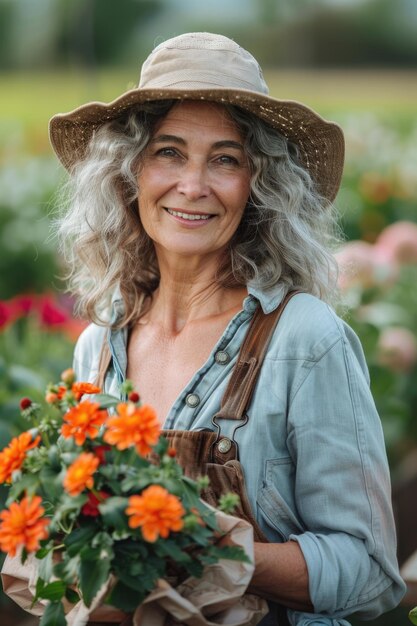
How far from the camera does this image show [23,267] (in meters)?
8.13

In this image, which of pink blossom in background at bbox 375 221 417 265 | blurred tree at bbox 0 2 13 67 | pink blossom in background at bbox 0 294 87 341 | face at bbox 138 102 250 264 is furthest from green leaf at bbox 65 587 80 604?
blurred tree at bbox 0 2 13 67

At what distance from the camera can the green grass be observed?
2028 cm

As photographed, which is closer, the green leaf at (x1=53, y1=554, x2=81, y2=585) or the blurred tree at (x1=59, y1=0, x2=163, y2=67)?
the green leaf at (x1=53, y1=554, x2=81, y2=585)

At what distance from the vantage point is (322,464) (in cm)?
235

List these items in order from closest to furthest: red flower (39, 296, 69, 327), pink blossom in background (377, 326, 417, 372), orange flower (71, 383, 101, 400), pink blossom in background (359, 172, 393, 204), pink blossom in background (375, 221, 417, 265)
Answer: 1. orange flower (71, 383, 101, 400)
2. pink blossom in background (377, 326, 417, 372)
3. red flower (39, 296, 69, 327)
4. pink blossom in background (375, 221, 417, 265)
5. pink blossom in background (359, 172, 393, 204)

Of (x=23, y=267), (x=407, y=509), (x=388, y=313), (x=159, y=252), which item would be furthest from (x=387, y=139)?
(x=159, y=252)

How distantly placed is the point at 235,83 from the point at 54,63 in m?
35.3

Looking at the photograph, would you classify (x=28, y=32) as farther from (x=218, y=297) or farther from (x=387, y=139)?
(x=218, y=297)

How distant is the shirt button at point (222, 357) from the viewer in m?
2.51

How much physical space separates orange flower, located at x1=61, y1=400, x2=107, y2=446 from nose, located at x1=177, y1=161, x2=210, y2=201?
71cm

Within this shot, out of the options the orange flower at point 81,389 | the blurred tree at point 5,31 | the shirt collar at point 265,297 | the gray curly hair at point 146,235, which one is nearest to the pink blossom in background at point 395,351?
the gray curly hair at point 146,235

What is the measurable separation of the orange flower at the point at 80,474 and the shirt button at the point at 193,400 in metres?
0.59

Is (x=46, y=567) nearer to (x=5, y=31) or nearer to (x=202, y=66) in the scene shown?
(x=202, y=66)

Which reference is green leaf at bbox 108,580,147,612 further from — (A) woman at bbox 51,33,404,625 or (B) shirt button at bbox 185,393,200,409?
(B) shirt button at bbox 185,393,200,409
